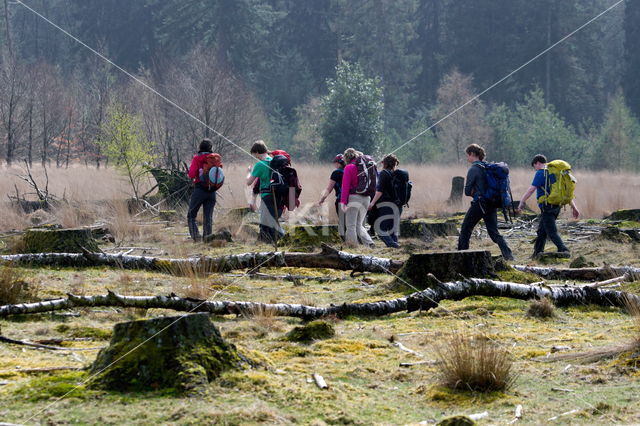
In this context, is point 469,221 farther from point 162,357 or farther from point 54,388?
point 54,388

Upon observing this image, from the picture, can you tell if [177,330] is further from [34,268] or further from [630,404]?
[34,268]

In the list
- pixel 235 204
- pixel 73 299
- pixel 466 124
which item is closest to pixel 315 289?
pixel 73 299

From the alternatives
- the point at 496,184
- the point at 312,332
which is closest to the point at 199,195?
the point at 496,184

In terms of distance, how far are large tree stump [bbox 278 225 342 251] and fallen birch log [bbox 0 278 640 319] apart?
5.23 m

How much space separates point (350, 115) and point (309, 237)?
1333 inches

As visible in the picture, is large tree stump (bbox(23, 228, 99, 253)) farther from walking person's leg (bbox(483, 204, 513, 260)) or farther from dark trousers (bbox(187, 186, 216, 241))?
walking person's leg (bbox(483, 204, 513, 260))

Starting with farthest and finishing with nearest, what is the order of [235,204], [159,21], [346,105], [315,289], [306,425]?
[159,21] → [346,105] → [235,204] → [315,289] → [306,425]

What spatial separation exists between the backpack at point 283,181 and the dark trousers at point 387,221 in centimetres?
167

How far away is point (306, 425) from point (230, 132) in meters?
32.3

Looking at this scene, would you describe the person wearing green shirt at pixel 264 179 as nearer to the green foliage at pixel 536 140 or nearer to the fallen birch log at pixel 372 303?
the fallen birch log at pixel 372 303

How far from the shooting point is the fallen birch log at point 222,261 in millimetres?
8836

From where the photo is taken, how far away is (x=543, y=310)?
6.64 meters

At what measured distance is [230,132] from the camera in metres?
35.5

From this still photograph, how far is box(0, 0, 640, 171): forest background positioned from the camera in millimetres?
47281
